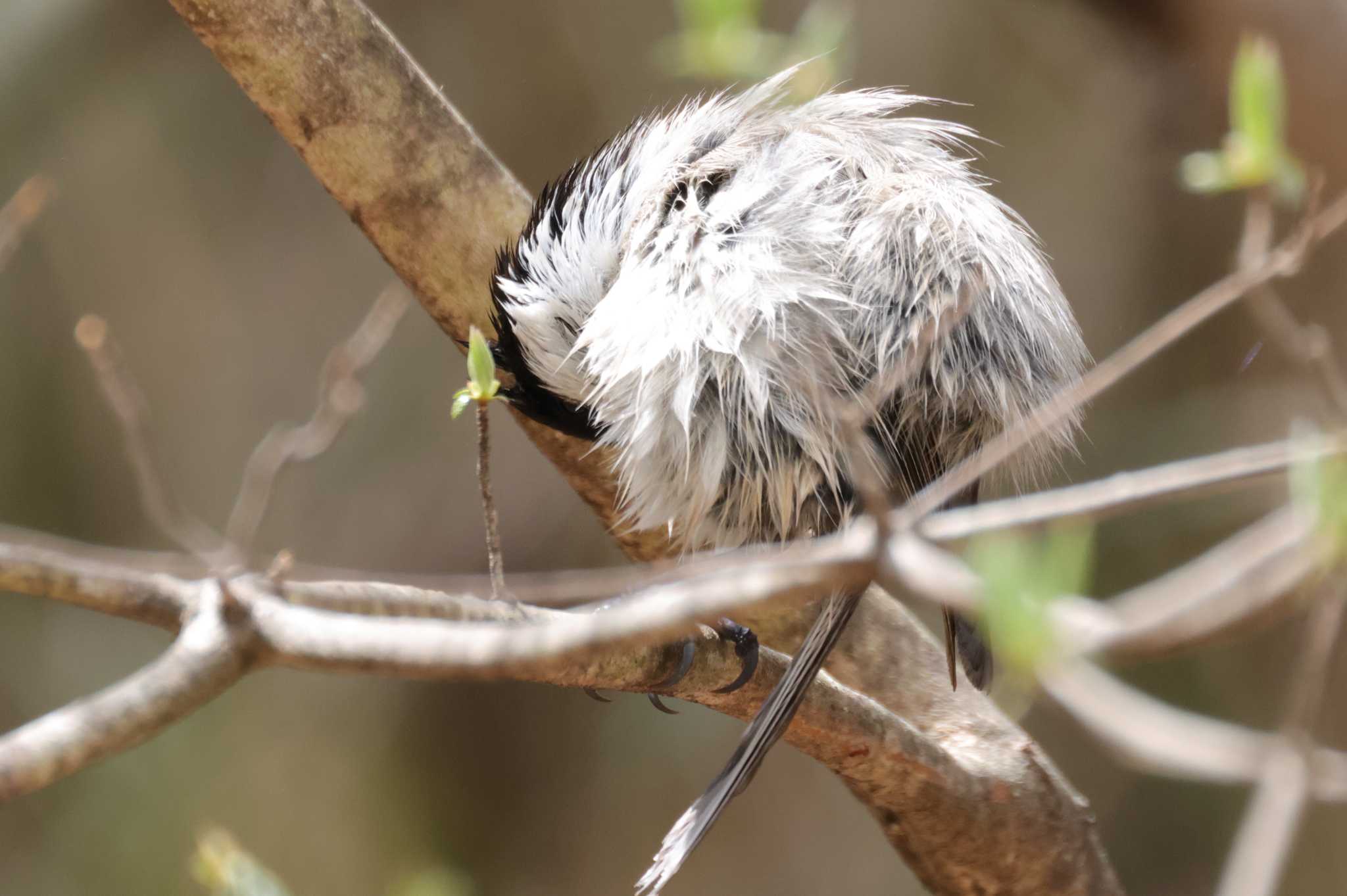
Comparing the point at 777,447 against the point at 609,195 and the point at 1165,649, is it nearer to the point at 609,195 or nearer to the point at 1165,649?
the point at 609,195

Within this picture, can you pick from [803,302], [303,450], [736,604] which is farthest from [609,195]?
[736,604]

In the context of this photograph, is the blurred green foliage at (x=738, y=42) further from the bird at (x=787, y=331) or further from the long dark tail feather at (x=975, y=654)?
the long dark tail feather at (x=975, y=654)

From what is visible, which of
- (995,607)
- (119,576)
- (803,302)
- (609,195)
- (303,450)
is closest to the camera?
(995,607)

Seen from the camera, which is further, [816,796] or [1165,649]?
[816,796]

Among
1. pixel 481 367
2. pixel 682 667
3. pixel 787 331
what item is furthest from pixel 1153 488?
pixel 682 667

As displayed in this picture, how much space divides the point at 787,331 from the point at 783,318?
0.01 m

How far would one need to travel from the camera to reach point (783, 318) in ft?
3.37

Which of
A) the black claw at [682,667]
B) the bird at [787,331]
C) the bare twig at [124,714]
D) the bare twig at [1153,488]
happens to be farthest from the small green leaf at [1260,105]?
the black claw at [682,667]

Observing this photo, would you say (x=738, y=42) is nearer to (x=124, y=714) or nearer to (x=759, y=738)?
(x=124, y=714)

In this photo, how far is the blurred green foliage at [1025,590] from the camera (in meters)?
0.40

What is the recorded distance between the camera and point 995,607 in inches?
15.7

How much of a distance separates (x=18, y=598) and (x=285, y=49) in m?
1.44

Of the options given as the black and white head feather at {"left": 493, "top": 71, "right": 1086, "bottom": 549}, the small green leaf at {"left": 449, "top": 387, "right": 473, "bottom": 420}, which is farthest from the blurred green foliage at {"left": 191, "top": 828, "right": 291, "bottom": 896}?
the black and white head feather at {"left": 493, "top": 71, "right": 1086, "bottom": 549}

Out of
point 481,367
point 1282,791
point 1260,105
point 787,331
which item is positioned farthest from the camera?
point 787,331
